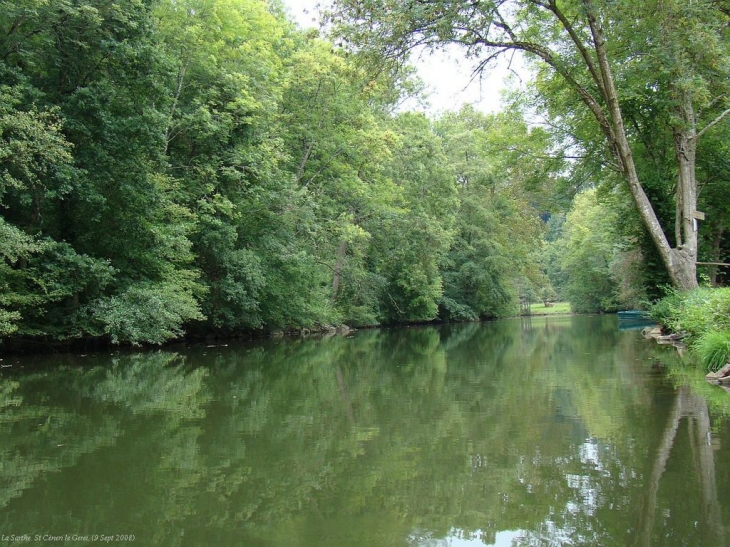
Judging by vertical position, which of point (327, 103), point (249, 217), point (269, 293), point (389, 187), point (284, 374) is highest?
point (327, 103)

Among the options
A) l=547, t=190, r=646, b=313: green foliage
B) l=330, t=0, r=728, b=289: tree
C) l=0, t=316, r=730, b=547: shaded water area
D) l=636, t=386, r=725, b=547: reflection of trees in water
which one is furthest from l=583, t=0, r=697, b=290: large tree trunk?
l=547, t=190, r=646, b=313: green foliage

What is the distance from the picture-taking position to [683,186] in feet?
53.7

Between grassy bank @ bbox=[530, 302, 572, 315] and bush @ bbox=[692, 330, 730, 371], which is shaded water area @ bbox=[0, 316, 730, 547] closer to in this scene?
bush @ bbox=[692, 330, 730, 371]

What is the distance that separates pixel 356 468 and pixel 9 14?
14259mm

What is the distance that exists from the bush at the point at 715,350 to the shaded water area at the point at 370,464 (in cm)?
117

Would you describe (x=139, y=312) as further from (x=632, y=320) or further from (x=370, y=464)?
(x=632, y=320)

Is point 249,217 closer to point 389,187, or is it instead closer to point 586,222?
point 389,187

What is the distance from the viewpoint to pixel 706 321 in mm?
11625

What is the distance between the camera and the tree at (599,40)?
40.4 feet

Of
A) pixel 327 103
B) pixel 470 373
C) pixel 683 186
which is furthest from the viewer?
pixel 327 103

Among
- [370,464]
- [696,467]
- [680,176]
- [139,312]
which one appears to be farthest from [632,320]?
[370,464]

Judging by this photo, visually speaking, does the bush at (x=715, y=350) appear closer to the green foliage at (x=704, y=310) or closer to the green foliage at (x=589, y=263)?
the green foliage at (x=704, y=310)

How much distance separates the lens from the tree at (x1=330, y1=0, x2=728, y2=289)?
12305mm

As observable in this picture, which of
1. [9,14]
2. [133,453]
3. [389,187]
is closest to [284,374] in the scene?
[133,453]
